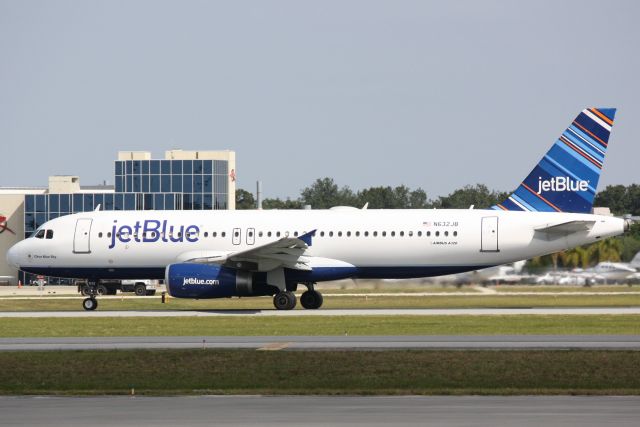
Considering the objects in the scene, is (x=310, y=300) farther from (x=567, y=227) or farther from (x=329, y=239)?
(x=567, y=227)

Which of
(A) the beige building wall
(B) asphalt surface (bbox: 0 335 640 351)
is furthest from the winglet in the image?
(A) the beige building wall

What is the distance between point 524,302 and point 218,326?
51.7ft

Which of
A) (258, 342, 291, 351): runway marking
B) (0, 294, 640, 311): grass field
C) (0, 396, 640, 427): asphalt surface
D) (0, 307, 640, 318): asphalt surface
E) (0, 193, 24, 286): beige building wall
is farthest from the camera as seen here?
Answer: (0, 193, 24, 286): beige building wall

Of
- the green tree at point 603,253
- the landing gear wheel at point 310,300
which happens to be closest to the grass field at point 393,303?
the landing gear wheel at point 310,300

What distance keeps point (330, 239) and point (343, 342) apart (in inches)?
622

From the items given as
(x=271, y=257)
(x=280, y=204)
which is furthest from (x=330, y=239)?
(x=280, y=204)

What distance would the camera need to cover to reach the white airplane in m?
42.5

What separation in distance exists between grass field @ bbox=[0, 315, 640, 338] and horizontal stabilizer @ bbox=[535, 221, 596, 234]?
21.6 feet

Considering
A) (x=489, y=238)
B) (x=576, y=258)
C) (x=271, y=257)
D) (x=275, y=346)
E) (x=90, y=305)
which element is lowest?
(x=275, y=346)

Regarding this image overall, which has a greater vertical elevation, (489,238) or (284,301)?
(489,238)

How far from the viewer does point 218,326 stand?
35219mm

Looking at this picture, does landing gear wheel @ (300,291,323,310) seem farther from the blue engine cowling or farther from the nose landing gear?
the nose landing gear

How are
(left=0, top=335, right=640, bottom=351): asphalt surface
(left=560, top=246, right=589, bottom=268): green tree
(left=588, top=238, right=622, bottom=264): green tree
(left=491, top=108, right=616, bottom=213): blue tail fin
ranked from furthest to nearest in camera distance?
(left=588, top=238, right=622, bottom=264): green tree < (left=560, top=246, right=589, bottom=268): green tree < (left=491, top=108, right=616, bottom=213): blue tail fin < (left=0, top=335, right=640, bottom=351): asphalt surface

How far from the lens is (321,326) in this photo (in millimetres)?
34281
